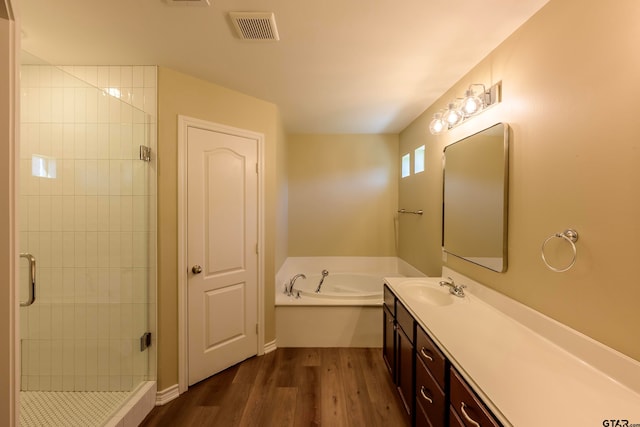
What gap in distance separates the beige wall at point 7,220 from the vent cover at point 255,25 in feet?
2.93

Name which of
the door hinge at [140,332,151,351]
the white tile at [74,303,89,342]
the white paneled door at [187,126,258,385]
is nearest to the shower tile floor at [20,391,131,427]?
the white tile at [74,303,89,342]

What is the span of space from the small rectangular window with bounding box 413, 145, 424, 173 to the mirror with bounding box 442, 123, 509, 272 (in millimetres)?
572

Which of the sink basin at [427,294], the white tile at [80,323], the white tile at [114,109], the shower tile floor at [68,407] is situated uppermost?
the white tile at [114,109]

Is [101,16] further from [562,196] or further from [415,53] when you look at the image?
[562,196]

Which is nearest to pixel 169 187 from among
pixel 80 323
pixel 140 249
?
pixel 140 249

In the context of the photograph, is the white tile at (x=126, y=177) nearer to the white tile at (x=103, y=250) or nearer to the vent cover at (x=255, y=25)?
the white tile at (x=103, y=250)

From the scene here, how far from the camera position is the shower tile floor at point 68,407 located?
1.52m

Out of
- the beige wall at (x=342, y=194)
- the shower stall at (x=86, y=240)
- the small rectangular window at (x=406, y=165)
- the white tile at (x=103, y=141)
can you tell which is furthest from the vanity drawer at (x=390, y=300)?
the white tile at (x=103, y=141)

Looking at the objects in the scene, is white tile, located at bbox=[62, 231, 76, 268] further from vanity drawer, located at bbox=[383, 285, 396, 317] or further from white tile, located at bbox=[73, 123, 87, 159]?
vanity drawer, located at bbox=[383, 285, 396, 317]

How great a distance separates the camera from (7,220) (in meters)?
0.73

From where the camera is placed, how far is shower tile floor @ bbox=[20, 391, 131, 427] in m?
1.52

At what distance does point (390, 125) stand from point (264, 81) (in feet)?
5.58

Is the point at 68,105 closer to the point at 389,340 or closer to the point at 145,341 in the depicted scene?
the point at 145,341

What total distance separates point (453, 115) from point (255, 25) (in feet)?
4.61
